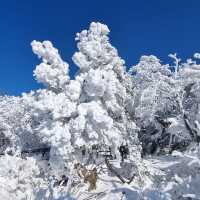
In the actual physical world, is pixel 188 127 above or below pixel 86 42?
below

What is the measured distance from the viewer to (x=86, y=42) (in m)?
24.0

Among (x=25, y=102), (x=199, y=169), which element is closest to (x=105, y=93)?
(x=25, y=102)

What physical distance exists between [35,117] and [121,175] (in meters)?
5.42

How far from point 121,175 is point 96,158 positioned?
204cm

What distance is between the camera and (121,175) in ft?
74.0

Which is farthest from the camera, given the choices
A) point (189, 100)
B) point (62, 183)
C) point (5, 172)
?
point (189, 100)

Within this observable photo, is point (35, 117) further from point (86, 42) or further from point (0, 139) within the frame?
point (0, 139)

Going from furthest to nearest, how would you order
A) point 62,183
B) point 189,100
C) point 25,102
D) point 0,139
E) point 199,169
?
point 0,139
point 189,100
point 25,102
point 62,183
point 199,169

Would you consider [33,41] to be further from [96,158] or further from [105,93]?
[96,158]

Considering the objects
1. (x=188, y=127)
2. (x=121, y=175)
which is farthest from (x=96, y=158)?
(x=188, y=127)

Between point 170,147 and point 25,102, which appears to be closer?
point 25,102


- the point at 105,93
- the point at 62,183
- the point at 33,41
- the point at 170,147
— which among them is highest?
the point at 33,41

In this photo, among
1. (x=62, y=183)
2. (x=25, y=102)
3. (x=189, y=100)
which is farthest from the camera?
(x=189, y=100)

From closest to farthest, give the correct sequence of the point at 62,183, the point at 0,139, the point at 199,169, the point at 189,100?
1. the point at 199,169
2. the point at 62,183
3. the point at 189,100
4. the point at 0,139
